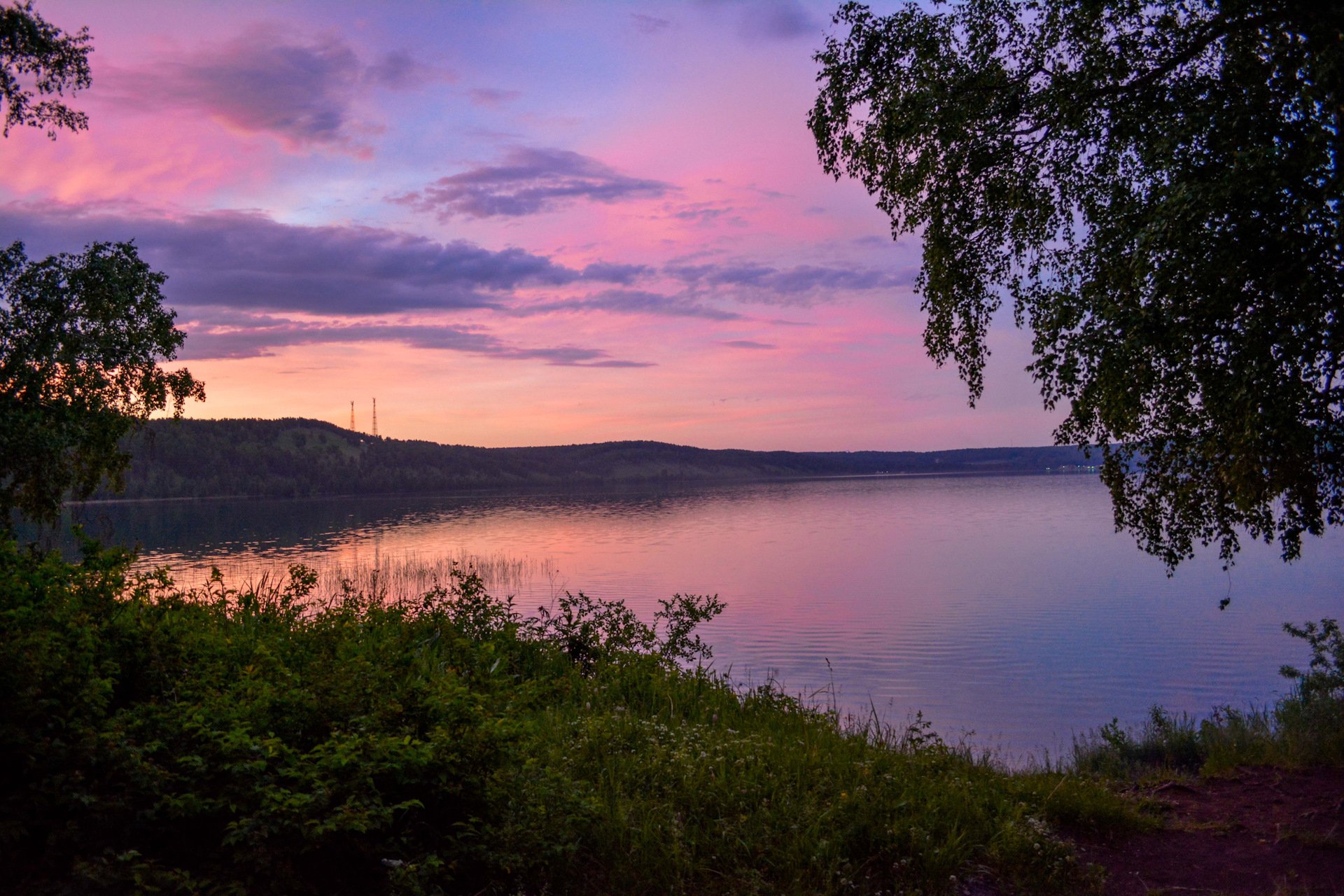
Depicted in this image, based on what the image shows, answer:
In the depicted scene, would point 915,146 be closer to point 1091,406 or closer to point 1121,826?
point 1091,406

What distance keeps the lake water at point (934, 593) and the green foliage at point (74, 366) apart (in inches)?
72.8

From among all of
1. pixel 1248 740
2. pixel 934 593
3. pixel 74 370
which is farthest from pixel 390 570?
pixel 1248 740

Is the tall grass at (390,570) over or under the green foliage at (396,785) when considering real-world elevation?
under

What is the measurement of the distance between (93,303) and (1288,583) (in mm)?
34814

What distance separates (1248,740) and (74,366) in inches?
975

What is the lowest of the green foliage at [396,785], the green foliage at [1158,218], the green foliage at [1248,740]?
the green foliage at [1248,740]

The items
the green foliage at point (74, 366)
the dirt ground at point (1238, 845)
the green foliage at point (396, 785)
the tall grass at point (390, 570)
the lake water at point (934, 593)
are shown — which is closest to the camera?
the green foliage at point (396, 785)

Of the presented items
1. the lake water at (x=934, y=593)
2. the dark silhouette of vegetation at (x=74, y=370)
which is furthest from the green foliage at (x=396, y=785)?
the dark silhouette of vegetation at (x=74, y=370)

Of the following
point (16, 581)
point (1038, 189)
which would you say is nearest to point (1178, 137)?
point (1038, 189)

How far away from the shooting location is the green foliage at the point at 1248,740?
9617 millimetres

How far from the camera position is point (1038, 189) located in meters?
10.7

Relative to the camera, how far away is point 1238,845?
7.09m

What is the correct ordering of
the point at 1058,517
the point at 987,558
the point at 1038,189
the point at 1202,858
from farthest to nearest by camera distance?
the point at 1058,517 < the point at 987,558 < the point at 1038,189 < the point at 1202,858

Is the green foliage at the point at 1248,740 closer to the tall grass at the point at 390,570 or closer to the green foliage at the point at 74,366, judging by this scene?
the tall grass at the point at 390,570
